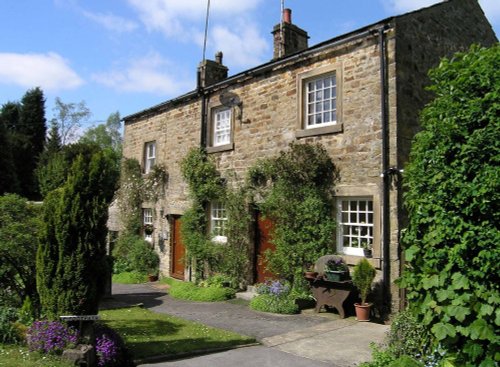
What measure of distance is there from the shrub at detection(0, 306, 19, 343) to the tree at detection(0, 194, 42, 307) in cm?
53

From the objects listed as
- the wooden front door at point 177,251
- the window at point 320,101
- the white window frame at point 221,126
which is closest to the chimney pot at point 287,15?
the white window frame at point 221,126

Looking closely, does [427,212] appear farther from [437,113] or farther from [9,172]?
[9,172]

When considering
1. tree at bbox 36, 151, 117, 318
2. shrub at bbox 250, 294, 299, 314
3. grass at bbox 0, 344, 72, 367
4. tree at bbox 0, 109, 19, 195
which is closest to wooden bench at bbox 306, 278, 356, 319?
shrub at bbox 250, 294, 299, 314

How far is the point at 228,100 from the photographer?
13336 mm

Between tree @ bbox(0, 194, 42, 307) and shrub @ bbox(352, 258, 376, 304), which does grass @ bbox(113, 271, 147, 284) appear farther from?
shrub @ bbox(352, 258, 376, 304)

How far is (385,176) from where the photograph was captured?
9.25 m

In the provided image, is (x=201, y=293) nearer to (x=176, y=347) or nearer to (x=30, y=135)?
(x=176, y=347)

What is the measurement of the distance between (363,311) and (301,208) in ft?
9.00

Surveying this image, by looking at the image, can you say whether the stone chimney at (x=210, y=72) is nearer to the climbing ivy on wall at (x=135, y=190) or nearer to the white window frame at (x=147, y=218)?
the climbing ivy on wall at (x=135, y=190)

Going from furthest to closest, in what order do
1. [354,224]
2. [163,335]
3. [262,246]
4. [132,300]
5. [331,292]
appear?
[262,246], [132,300], [354,224], [331,292], [163,335]

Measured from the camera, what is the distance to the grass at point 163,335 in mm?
6859

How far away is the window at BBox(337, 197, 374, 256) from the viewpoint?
32.4 feet

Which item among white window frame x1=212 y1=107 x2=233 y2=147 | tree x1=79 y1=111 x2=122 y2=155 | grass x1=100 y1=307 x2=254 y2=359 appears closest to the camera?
grass x1=100 y1=307 x2=254 y2=359

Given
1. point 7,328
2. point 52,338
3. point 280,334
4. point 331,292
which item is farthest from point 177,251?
point 52,338
